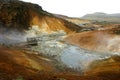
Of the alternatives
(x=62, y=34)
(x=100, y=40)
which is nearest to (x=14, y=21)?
(x=62, y=34)

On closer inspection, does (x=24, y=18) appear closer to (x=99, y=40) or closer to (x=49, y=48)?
(x=49, y=48)

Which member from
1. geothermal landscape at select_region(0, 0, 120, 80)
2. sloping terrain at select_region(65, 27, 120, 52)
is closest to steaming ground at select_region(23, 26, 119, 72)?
geothermal landscape at select_region(0, 0, 120, 80)

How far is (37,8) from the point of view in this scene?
62.1 metres

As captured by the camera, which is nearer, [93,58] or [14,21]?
[93,58]

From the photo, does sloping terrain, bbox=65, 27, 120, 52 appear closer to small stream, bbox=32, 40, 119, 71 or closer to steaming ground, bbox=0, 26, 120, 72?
steaming ground, bbox=0, 26, 120, 72

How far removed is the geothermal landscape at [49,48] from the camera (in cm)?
2477

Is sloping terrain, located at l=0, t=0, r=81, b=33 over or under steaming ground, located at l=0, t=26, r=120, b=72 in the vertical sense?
over

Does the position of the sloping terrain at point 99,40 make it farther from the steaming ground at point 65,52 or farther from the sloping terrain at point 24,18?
the sloping terrain at point 24,18

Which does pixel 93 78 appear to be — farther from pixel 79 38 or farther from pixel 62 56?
pixel 79 38

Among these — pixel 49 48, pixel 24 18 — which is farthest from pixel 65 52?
pixel 24 18

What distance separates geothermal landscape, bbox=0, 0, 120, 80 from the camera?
24.8 m

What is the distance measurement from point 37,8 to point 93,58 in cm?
2821

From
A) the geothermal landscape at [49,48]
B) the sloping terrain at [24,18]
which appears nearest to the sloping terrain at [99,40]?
the geothermal landscape at [49,48]

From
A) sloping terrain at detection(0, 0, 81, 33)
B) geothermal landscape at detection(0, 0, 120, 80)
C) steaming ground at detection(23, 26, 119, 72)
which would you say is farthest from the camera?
sloping terrain at detection(0, 0, 81, 33)
